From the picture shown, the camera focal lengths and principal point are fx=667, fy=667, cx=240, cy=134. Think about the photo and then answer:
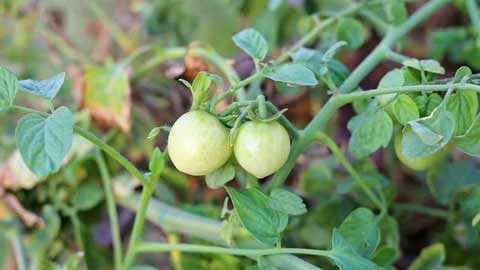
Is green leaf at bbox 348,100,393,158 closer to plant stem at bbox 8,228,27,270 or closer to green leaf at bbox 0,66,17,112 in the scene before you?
green leaf at bbox 0,66,17,112

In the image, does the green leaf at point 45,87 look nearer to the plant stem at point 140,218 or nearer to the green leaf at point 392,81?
the plant stem at point 140,218

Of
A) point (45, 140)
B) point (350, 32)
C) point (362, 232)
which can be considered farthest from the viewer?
point (350, 32)

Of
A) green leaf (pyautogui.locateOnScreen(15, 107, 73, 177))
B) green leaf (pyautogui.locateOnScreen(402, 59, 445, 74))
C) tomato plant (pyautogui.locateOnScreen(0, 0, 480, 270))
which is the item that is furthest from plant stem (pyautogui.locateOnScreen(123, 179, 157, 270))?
green leaf (pyautogui.locateOnScreen(402, 59, 445, 74))

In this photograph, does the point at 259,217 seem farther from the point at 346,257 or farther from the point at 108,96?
the point at 108,96

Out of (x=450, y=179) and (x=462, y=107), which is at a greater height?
(x=462, y=107)

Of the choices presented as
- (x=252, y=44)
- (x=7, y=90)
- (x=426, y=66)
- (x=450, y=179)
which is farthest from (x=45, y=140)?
(x=450, y=179)

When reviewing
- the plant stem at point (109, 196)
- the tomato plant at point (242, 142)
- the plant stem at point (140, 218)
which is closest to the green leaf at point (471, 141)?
the tomato plant at point (242, 142)
